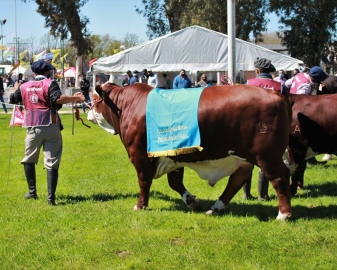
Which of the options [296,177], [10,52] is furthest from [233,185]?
[10,52]

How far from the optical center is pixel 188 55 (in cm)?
2131

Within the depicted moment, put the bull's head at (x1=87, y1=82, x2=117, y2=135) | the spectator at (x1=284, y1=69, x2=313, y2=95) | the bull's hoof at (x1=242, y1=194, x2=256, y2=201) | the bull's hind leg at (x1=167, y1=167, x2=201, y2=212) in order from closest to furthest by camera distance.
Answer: the bull's hind leg at (x1=167, y1=167, x2=201, y2=212), the bull's head at (x1=87, y1=82, x2=117, y2=135), the bull's hoof at (x1=242, y1=194, x2=256, y2=201), the spectator at (x1=284, y1=69, x2=313, y2=95)

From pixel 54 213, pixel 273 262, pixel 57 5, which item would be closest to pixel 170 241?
pixel 273 262

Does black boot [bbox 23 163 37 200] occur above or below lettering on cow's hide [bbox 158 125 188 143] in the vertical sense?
below

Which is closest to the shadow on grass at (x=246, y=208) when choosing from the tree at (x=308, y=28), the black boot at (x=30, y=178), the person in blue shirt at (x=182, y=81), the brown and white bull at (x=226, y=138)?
the brown and white bull at (x=226, y=138)

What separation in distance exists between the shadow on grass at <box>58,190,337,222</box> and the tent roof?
43.9 feet

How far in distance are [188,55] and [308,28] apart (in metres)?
23.8

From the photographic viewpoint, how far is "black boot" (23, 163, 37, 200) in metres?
7.49

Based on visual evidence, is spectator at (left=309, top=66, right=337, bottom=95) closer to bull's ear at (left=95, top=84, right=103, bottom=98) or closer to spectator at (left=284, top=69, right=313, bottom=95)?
spectator at (left=284, top=69, right=313, bottom=95)

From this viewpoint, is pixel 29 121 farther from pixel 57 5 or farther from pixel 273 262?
pixel 57 5

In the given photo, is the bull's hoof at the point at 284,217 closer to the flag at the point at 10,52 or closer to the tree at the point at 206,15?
the tree at the point at 206,15

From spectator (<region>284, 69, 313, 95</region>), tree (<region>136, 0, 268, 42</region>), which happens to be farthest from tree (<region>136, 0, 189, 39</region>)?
spectator (<region>284, 69, 313, 95</region>)

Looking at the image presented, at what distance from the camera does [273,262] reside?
4.74m

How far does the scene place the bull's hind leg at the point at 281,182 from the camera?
596 centimetres
